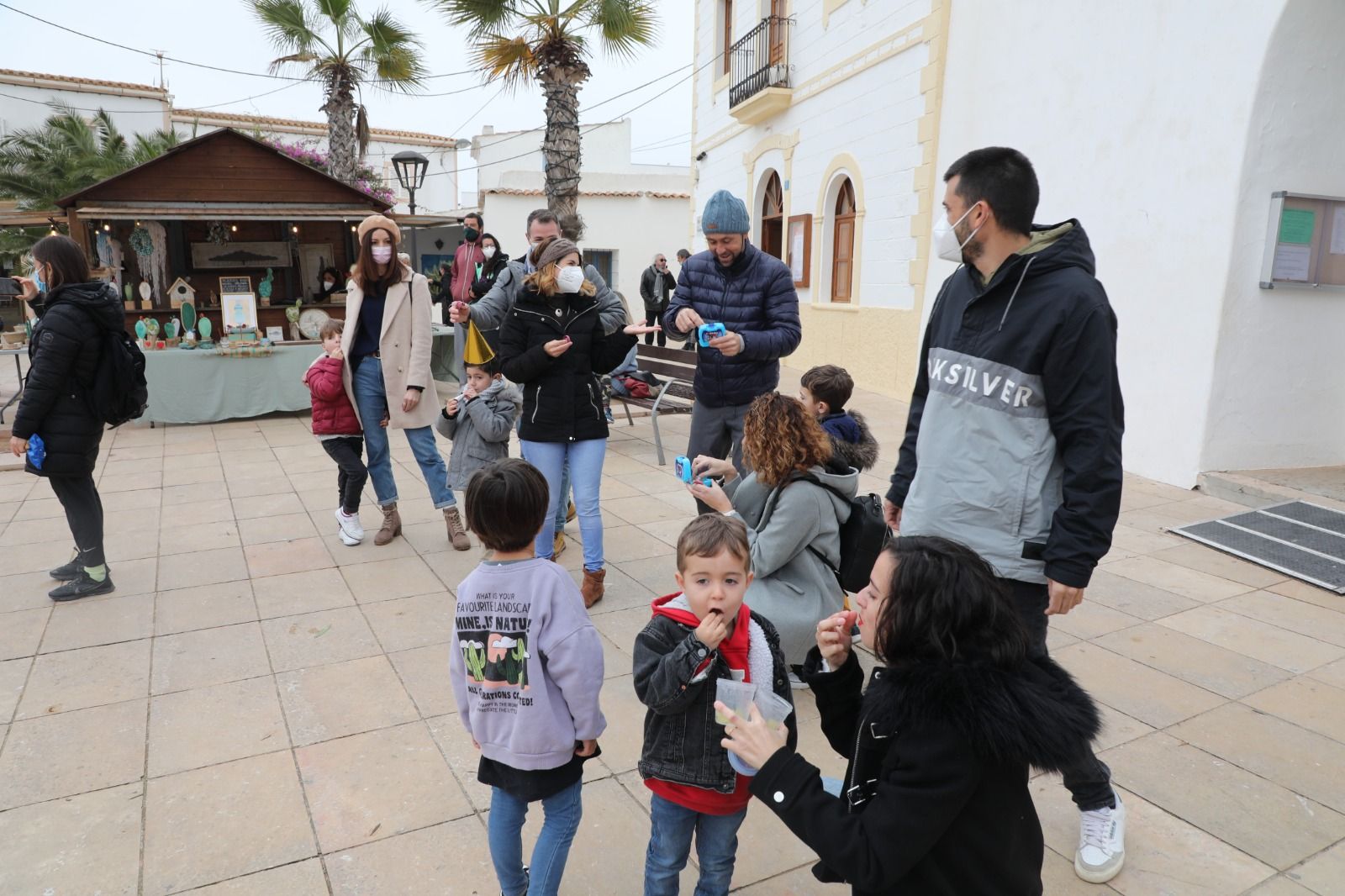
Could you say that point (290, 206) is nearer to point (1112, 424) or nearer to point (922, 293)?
point (922, 293)

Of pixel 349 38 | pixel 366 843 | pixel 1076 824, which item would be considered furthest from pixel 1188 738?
pixel 349 38

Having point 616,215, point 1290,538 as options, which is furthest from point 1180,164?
point 616,215

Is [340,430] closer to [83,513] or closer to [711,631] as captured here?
[83,513]

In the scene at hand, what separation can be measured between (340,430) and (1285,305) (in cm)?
637

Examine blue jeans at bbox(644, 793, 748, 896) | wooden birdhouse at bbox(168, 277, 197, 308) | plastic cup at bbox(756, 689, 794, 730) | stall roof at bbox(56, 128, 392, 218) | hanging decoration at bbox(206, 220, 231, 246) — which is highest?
stall roof at bbox(56, 128, 392, 218)

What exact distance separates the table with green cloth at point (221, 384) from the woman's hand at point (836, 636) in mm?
8316

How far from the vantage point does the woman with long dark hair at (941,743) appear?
1.34m

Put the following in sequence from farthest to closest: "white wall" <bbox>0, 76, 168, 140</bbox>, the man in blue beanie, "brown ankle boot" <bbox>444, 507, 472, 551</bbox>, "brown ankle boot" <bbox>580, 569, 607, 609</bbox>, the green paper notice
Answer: "white wall" <bbox>0, 76, 168, 140</bbox>
the green paper notice
"brown ankle boot" <bbox>444, 507, 472, 551</bbox>
"brown ankle boot" <bbox>580, 569, 607, 609</bbox>
the man in blue beanie

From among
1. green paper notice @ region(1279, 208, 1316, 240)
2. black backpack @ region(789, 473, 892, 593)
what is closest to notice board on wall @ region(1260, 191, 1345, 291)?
green paper notice @ region(1279, 208, 1316, 240)

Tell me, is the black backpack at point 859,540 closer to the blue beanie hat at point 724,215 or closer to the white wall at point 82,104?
the blue beanie hat at point 724,215

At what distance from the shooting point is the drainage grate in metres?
4.58

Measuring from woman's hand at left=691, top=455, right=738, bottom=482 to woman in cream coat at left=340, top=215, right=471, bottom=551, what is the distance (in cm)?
228

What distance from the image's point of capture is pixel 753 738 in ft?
4.85

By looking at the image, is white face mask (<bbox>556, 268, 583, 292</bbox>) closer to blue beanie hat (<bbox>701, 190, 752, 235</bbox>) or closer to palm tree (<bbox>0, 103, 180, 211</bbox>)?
blue beanie hat (<bbox>701, 190, 752, 235</bbox>)
